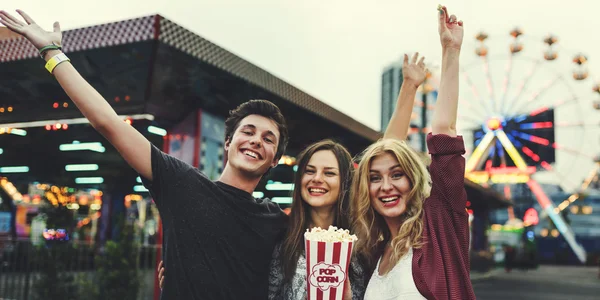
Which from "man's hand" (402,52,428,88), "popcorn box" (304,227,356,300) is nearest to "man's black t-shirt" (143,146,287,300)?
"popcorn box" (304,227,356,300)

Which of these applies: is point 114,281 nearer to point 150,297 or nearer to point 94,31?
point 150,297

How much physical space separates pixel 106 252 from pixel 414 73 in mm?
6192

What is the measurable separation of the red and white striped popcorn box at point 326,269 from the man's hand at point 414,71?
4.85ft

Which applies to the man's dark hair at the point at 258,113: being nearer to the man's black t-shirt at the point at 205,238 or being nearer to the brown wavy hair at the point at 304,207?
the brown wavy hair at the point at 304,207

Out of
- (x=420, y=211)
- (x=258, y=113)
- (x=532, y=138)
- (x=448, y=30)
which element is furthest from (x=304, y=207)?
(x=532, y=138)

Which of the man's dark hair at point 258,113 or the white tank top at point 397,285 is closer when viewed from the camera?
the white tank top at point 397,285

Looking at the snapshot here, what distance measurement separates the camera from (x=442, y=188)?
7.93 ft

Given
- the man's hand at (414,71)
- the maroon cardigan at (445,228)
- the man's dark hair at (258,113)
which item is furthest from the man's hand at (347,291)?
the man's hand at (414,71)

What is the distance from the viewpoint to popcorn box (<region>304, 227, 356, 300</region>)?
7.59ft

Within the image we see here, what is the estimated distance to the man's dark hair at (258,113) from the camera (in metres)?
2.85

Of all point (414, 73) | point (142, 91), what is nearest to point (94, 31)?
point (142, 91)

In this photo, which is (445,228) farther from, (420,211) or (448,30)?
(448,30)

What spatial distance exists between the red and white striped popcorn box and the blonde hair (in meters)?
0.29

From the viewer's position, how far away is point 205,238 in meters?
2.47
